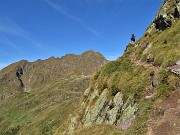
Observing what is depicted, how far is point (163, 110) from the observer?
100ft

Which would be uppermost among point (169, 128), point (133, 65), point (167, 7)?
point (167, 7)

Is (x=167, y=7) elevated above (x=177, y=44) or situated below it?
above

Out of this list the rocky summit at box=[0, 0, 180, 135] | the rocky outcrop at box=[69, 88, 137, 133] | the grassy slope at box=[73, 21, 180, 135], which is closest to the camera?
the rocky summit at box=[0, 0, 180, 135]

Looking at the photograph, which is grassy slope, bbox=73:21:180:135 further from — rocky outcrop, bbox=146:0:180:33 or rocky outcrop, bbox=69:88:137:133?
rocky outcrop, bbox=146:0:180:33

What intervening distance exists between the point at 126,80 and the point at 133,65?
14.1 feet

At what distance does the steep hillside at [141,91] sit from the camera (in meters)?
30.5

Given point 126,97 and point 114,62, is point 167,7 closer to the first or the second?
point 114,62

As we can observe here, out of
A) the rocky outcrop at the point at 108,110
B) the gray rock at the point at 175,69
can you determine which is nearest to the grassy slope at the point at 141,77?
the gray rock at the point at 175,69

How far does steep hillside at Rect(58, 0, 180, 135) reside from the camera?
30.5 meters

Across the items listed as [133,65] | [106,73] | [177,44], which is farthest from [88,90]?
[177,44]

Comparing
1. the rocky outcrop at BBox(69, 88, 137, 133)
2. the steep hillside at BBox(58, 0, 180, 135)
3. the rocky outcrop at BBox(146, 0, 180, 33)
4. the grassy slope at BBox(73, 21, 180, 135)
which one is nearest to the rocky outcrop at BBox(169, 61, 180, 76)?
the steep hillside at BBox(58, 0, 180, 135)

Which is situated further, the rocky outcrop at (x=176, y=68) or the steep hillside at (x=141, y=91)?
the rocky outcrop at (x=176, y=68)

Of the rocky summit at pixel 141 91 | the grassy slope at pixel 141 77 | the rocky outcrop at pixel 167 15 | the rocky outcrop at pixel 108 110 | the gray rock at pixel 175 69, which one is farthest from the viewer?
the rocky outcrop at pixel 167 15

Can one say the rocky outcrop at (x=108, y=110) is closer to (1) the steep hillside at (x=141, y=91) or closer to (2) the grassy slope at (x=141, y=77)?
(1) the steep hillside at (x=141, y=91)
